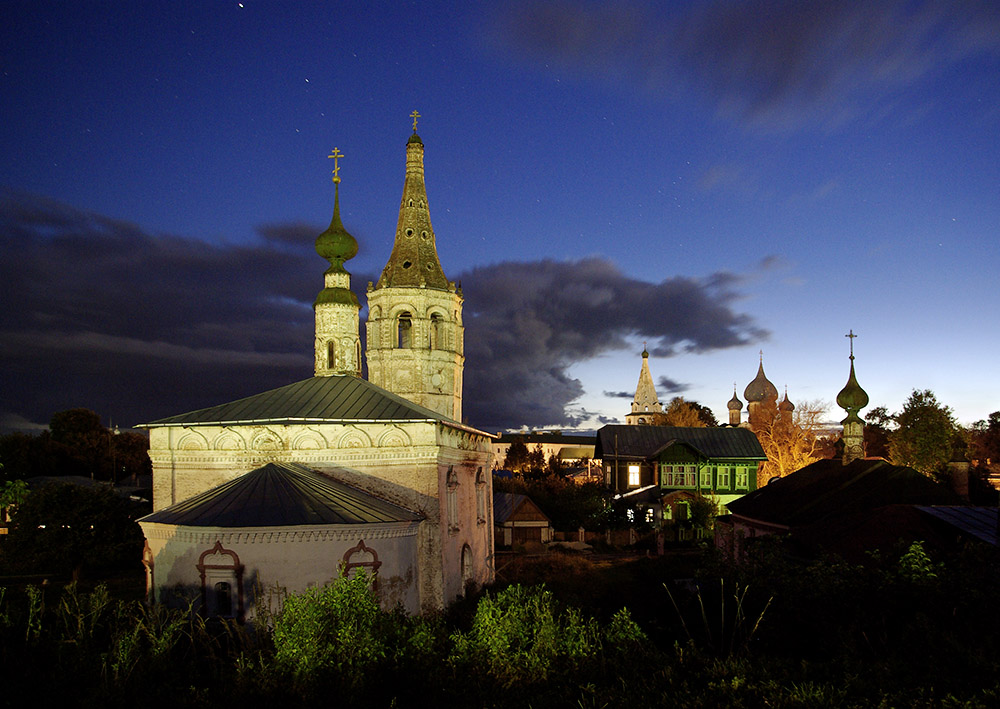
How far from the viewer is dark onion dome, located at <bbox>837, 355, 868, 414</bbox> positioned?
35.3 meters

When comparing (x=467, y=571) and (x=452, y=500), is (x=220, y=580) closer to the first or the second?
(x=452, y=500)

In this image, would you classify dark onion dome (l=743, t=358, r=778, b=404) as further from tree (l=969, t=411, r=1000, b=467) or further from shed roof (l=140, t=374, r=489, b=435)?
shed roof (l=140, t=374, r=489, b=435)

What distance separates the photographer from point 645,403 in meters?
78.2

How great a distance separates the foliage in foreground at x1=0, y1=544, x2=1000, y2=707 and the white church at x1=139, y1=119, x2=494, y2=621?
1.88 meters

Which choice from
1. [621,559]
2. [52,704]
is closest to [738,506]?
[621,559]

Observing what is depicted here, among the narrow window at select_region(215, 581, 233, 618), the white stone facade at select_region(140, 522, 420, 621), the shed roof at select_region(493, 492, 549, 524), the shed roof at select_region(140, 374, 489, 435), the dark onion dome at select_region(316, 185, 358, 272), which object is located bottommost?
the shed roof at select_region(493, 492, 549, 524)

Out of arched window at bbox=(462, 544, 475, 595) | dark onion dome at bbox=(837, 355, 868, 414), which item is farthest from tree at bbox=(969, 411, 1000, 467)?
arched window at bbox=(462, 544, 475, 595)

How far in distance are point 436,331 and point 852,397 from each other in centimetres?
2104

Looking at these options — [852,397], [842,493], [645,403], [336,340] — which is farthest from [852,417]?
[645,403]

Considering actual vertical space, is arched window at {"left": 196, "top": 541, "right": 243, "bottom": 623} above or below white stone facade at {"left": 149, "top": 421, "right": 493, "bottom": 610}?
below

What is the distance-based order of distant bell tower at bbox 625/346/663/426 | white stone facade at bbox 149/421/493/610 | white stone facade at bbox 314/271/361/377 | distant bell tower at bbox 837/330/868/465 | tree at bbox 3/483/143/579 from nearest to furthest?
white stone facade at bbox 149/421/493/610, white stone facade at bbox 314/271/361/377, tree at bbox 3/483/143/579, distant bell tower at bbox 837/330/868/465, distant bell tower at bbox 625/346/663/426

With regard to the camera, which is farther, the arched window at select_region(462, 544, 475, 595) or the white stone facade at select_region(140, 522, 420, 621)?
the arched window at select_region(462, 544, 475, 595)

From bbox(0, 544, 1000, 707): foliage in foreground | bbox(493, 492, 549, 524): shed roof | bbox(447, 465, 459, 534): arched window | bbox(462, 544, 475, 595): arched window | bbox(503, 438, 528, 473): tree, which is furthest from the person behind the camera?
bbox(503, 438, 528, 473): tree

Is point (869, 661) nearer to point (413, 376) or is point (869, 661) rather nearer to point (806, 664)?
point (806, 664)
